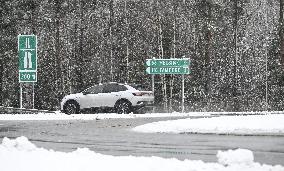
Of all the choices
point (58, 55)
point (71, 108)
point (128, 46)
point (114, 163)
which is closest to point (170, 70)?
point (71, 108)

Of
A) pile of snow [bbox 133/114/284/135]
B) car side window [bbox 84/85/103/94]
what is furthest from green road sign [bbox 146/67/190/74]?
pile of snow [bbox 133/114/284/135]

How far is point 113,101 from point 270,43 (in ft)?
143

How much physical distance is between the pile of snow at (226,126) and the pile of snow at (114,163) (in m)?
6.31

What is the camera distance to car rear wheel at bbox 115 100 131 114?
27.1 meters

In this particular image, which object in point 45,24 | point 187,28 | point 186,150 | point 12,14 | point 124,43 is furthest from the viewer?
point 187,28

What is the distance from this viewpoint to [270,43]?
67.6 m

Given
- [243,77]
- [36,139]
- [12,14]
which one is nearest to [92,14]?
[12,14]

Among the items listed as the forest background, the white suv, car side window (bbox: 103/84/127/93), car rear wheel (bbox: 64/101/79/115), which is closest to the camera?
the white suv

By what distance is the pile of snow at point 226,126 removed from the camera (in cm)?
1559

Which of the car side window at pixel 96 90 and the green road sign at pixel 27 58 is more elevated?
the green road sign at pixel 27 58

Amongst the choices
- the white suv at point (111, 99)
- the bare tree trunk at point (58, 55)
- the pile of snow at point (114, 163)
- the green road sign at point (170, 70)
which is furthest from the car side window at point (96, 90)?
the bare tree trunk at point (58, 55)

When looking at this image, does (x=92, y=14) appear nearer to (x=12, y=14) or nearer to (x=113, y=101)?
(x=12, y=14)

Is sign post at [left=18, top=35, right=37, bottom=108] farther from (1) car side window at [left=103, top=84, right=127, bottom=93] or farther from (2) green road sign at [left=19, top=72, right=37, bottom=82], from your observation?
(1) car side window at [left=103, top=84, right=127, bottom=93]

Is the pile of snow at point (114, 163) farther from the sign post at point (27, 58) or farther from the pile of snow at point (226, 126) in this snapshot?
the sign post at point (27, 58)
